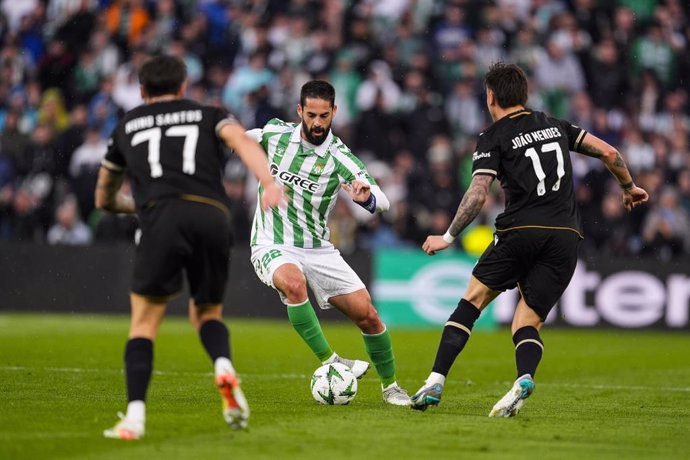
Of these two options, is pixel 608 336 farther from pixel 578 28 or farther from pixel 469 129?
pixel 578 28

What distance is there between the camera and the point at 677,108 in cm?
2130

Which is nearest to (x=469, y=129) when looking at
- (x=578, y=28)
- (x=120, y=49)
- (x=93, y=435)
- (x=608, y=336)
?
(x=578, y=28)

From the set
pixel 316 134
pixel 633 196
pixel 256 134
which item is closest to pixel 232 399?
pixel 316 134

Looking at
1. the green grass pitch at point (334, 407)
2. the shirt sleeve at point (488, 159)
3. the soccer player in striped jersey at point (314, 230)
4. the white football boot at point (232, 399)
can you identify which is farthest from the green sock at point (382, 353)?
the white football boot at point (232, 399)

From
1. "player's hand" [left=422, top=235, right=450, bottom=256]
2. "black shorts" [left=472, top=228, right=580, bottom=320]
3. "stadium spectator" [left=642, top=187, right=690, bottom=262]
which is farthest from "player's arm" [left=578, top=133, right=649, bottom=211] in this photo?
"stadium spectator" [left=642, top=187, right=690, bottom=262]

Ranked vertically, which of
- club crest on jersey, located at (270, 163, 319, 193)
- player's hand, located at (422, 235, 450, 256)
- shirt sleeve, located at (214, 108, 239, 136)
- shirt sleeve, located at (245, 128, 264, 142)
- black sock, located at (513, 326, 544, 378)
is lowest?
black sock, located at (513, 326, 544, 378)

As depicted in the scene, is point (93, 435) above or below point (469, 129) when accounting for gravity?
below

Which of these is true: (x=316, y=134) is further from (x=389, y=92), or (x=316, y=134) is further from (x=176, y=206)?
(x=389, y=92)

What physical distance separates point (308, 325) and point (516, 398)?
1.88m

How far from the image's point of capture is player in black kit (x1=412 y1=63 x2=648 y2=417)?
8805 mm

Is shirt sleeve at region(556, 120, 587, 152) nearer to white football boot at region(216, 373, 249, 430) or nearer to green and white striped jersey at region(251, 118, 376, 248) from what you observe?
green and white striped jersey at region(251, 118, 376, 248)

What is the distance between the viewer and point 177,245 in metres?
7.08

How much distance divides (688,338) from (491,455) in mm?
12680

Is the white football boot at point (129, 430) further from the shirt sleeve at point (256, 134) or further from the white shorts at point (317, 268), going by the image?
the shirt sleeve at point (256, 134)
